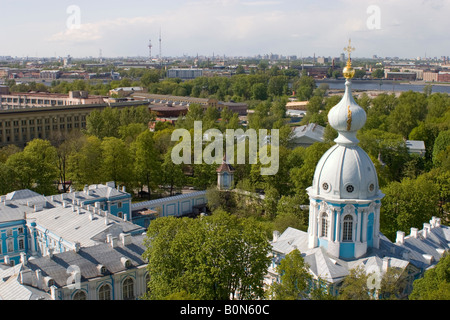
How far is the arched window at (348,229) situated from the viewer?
2039 centimetres

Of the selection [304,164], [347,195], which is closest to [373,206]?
[347,195]

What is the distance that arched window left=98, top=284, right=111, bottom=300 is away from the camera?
21328 millimetres

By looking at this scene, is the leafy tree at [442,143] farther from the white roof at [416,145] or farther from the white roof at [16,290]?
the white roof at [16,290]

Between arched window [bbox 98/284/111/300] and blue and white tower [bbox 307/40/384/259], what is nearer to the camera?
blue and white tower [bbox 307/40/384/259]

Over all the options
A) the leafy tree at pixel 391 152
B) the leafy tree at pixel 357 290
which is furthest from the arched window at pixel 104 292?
the leafy tree at pixel 391 152

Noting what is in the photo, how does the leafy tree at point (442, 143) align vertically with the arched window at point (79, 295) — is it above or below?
above

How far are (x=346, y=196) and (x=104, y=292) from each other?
11.0 metres

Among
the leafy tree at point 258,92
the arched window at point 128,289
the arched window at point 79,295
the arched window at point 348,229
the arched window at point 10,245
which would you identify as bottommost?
the arched window at point 10,245

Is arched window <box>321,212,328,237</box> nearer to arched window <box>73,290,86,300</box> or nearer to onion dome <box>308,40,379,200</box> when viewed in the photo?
onion dome <box>308,40,379,200</box>

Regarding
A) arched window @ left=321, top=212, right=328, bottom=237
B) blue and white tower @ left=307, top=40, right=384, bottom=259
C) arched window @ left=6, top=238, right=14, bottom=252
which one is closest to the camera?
blue and white tower @ left=307, top=40, right=384, bottom=259

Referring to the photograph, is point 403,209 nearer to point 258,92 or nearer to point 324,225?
point 324,225

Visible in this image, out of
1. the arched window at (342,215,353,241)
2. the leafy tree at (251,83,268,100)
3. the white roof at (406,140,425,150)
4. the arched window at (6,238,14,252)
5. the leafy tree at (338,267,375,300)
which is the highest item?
the leafy tree at (251,83,268,100)

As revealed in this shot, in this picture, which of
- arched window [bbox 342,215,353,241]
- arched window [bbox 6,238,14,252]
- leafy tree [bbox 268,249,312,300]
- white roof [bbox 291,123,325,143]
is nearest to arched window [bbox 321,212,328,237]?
arched window [bbox 342,215,353,241]

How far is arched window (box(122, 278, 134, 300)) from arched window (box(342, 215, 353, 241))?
31.0ft
